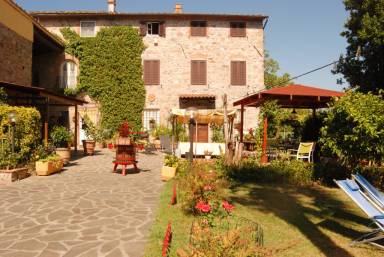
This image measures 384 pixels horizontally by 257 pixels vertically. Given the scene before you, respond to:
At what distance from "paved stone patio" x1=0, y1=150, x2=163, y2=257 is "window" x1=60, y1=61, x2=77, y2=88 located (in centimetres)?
1285

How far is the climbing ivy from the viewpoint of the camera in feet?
68.1

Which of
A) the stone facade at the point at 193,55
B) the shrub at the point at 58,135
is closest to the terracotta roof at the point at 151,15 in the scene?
the stone facade at the point at 193,55

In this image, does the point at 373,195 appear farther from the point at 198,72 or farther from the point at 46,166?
the point at 198,72

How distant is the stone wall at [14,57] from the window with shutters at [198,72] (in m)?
9.29

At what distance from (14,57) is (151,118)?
8.59 metres

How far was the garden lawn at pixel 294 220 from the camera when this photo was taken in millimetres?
4324

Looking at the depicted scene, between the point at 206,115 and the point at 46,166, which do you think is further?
the point at 206,115

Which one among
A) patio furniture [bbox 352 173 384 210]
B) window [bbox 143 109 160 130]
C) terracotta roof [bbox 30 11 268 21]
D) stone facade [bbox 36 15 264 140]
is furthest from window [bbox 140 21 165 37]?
patio furniture [bbox 352 173 384 210]

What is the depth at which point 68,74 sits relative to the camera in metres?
21.2

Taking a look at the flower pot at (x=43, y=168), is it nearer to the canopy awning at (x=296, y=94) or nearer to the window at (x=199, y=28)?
the canopy awning at (x=296, y=94)

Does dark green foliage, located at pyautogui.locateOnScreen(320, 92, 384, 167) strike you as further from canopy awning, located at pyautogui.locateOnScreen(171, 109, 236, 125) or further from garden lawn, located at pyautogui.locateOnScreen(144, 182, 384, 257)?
canopy awning, located at pyautogui.locateOnScreen(171, 109, 236, 125)

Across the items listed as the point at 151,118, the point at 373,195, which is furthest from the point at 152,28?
the point at 373,195

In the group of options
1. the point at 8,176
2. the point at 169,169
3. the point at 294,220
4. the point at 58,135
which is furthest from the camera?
the point at 58,135

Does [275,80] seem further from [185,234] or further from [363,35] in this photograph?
[185,234]
